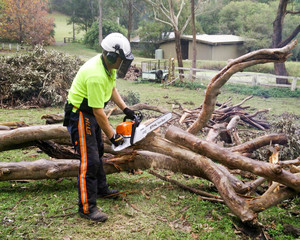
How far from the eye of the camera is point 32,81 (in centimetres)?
772

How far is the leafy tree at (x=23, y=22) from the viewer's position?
40.9ft

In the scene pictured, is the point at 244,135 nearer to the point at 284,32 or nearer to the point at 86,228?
the point at 86,228

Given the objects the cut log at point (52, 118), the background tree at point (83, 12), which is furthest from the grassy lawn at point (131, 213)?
the background tree at point (83, 12)

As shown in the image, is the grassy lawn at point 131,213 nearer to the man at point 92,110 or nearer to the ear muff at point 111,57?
the man at point 92,110

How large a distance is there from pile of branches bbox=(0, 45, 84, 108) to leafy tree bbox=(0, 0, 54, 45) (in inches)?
182

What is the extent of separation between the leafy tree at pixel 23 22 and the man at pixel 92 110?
1103 cm

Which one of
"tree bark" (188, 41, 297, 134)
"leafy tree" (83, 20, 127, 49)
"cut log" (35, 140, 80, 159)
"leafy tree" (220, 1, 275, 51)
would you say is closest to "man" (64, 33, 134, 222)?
"cut log" (35, 140, 80, 159)

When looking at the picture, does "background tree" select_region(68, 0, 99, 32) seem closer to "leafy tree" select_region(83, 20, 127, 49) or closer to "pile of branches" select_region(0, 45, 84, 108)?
"leafy tree" select_region(83, 20, 127, 49)

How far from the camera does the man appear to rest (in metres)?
2.55

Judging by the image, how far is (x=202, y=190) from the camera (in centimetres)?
336

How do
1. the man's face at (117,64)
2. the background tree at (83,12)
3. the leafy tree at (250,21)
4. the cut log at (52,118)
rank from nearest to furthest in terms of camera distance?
the man's face at (117,64), the cut log at (52,118), the leafy tree at (250,21), the background tree at (83,12)

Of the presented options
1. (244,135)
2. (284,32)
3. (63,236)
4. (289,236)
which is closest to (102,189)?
(63,236)

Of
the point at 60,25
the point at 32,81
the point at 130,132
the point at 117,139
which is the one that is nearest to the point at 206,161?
the point at 130,132

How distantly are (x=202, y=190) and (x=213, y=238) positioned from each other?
91cm
